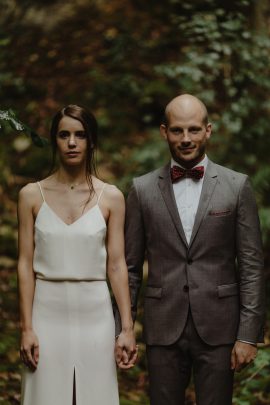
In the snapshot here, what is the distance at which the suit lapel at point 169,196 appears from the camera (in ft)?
12.9

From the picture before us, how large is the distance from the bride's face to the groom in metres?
0.50

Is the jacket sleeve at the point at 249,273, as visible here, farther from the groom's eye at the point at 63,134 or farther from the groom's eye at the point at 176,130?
the groom's eye at the point at 63,134

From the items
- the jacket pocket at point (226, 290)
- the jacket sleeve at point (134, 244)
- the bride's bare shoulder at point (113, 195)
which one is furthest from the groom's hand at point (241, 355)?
the bride's bare shoulder at point (113, 195)

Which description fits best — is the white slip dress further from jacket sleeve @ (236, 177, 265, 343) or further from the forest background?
the forest background

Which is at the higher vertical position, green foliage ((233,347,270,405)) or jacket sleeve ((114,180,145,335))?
jacket sleeve ((114,180,145,335))

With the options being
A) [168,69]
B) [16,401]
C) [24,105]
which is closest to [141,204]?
[16,401]

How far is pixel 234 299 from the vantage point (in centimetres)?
399

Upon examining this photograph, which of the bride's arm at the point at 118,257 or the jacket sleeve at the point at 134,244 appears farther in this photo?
the jacket sleeve at the point at 134,244

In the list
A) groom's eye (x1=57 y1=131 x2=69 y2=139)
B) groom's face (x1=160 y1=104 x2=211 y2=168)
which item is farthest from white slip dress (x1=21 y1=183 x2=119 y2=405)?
groom's face (x1=160 y1=104 x2=211 y2=168)

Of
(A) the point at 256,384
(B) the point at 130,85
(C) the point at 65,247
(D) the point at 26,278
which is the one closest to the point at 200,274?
(C) the point at 65,247

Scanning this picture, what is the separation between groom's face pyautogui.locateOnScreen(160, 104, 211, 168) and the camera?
154 inches

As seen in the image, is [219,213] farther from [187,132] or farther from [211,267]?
[187,132]

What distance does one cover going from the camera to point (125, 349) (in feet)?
12.7

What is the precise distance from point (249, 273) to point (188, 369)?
666 millimetres
